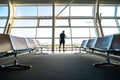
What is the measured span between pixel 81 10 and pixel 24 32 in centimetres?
437

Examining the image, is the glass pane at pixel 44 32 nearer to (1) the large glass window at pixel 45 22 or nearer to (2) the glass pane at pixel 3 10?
(1) the large glass window at pixel 45 22

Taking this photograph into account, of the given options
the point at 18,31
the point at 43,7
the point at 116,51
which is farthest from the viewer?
the point at 43,7

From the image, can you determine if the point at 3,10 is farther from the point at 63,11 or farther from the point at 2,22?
the point at 63,11

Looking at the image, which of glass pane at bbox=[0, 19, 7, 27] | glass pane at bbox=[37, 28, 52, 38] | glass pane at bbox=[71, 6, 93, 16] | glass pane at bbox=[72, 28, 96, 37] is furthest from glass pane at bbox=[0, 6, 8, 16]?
glass pane at bbox=[72, 28, 96, 37]

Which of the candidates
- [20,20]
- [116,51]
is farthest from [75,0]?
[116,51]

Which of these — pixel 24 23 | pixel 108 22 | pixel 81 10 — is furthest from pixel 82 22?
pixel 24 23

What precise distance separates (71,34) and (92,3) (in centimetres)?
274

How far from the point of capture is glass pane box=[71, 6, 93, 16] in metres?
11.9

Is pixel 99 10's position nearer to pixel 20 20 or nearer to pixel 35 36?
pixel 35 36

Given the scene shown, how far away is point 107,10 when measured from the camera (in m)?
11.9

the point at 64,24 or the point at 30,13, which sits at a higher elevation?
the point at 30,13

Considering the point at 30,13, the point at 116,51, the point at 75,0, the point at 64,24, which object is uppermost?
the point at 75,0

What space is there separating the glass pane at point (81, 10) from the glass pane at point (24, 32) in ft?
10.3

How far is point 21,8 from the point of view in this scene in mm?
11969
